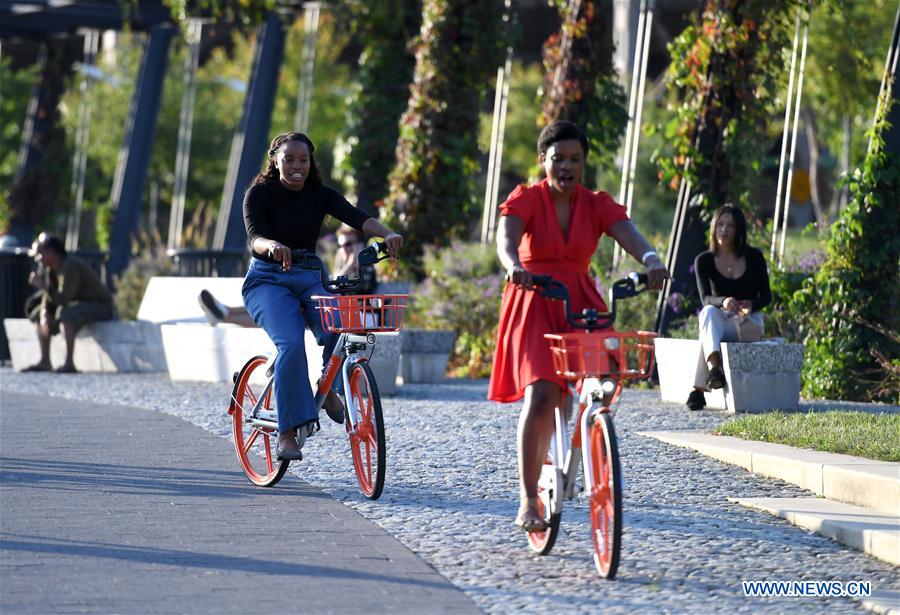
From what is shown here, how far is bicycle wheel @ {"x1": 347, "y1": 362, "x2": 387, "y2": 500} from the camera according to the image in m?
7.95

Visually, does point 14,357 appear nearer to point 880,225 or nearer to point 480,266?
point 480,266

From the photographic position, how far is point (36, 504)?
796 cm

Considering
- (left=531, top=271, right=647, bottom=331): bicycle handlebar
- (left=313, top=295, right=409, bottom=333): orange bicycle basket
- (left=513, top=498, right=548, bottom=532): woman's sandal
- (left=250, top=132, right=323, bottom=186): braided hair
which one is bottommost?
(left=513, top=498, right=548, bottom=532): woman's sandal

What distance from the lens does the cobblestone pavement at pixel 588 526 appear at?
5.98 metres

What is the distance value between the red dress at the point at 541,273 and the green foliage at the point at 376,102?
14.1 metres

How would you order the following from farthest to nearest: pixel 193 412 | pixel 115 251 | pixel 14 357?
1. pixel 115 251
2. pixel 14 357
3. pixel 193 412

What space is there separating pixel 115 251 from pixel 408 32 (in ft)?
22.0

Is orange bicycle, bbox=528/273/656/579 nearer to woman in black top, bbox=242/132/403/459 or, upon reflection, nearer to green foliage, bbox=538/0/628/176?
woman in black top, bbox=242/132/403/459

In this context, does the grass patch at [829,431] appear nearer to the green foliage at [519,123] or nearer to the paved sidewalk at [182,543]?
the paved sidewalk at [182,543]

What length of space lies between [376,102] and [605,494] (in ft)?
49.8

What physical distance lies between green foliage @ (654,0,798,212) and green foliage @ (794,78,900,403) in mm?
1585

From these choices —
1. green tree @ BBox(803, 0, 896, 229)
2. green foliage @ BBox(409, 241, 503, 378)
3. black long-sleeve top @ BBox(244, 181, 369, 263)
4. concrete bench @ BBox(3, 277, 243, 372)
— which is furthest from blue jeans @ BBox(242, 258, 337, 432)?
green tree @ BBox(803, 0, 896, 229)

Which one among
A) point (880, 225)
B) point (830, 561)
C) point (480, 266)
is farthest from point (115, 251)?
point (830, 561)

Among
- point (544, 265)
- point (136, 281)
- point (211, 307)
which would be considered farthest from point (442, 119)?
point (544, 265)
